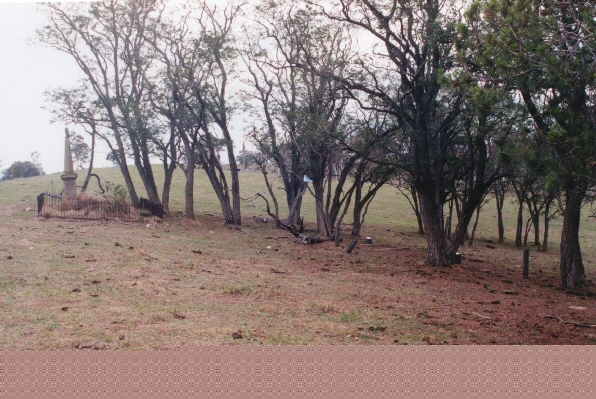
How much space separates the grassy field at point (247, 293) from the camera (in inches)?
241

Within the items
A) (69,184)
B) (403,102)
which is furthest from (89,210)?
(403,102)

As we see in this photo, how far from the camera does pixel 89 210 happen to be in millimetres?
18656

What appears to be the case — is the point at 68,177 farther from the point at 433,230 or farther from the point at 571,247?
the point at 571,247

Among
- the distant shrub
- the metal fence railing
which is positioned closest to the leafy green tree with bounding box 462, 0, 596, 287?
the metal fence railing

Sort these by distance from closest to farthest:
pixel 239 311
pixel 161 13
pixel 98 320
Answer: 1. pixel 98 320
2. pixel 239 311
3. pixel 161 13

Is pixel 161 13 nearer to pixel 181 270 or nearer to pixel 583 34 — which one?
pixel 181 270

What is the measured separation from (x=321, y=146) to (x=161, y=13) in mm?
8724

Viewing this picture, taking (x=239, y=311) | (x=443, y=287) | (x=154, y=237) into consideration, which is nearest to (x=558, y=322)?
(x=443, y=287)

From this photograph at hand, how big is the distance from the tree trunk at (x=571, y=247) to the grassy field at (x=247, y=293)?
44 cm

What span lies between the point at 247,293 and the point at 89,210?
39.3ft

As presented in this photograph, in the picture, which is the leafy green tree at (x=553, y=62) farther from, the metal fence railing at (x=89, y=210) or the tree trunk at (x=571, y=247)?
the metal fence railing at (x=89, y=210)

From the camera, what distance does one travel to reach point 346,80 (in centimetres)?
1173

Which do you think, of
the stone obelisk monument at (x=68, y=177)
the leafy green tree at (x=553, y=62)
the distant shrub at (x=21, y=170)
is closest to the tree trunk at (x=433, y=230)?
the leafy green tree at (x=553, y=62)

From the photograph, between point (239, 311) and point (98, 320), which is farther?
point (239, 311)
